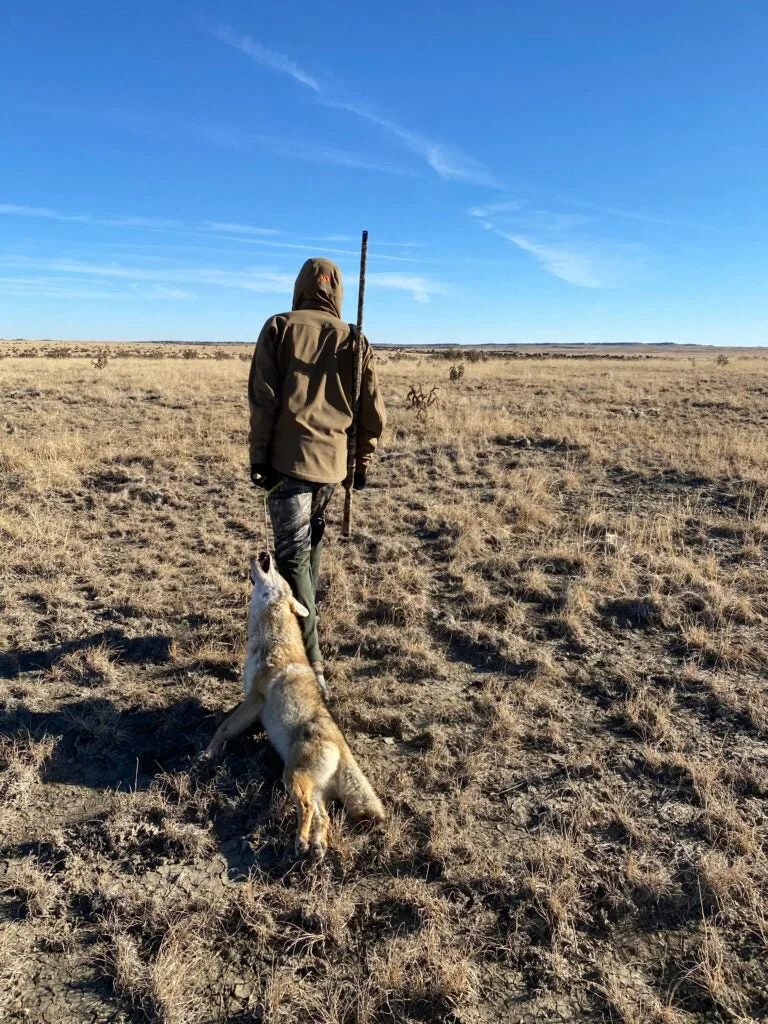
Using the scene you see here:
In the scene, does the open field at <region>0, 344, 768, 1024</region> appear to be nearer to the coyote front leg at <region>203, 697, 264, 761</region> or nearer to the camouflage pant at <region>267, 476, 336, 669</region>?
the coyote front leg at <region>203, 697, 264, 761</region>

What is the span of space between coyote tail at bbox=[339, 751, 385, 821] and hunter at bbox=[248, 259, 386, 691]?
82 centimetres

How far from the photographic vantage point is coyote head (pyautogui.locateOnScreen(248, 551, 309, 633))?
3.75m

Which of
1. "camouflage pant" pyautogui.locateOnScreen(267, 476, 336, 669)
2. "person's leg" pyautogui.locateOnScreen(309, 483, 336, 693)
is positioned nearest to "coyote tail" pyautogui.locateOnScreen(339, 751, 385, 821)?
"person's leg" pyautogui.locateOnScreen(309, 483, 336, 693)

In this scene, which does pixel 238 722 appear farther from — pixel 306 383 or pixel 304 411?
pixel 306 383

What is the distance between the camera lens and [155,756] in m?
3.47

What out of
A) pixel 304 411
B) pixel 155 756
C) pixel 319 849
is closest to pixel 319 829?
pixel 319 849

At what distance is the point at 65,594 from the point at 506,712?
12.9 ft

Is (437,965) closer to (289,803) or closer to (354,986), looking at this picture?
(354,986)

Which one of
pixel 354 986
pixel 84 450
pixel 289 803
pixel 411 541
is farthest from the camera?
pixel 84 450

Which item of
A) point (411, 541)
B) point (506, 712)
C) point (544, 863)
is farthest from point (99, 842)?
point (411, 541)

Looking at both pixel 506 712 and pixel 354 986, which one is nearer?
pixel 354 986

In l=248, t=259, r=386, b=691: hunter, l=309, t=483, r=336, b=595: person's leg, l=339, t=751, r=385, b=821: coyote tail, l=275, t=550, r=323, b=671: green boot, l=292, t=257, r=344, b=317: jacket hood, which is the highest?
l=292, t=257, r=344, b=317: jacket hood

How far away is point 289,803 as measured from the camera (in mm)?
3031

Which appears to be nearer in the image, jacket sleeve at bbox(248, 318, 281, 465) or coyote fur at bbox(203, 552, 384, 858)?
coyote fur at bbox(203, 552, 384, 858)
